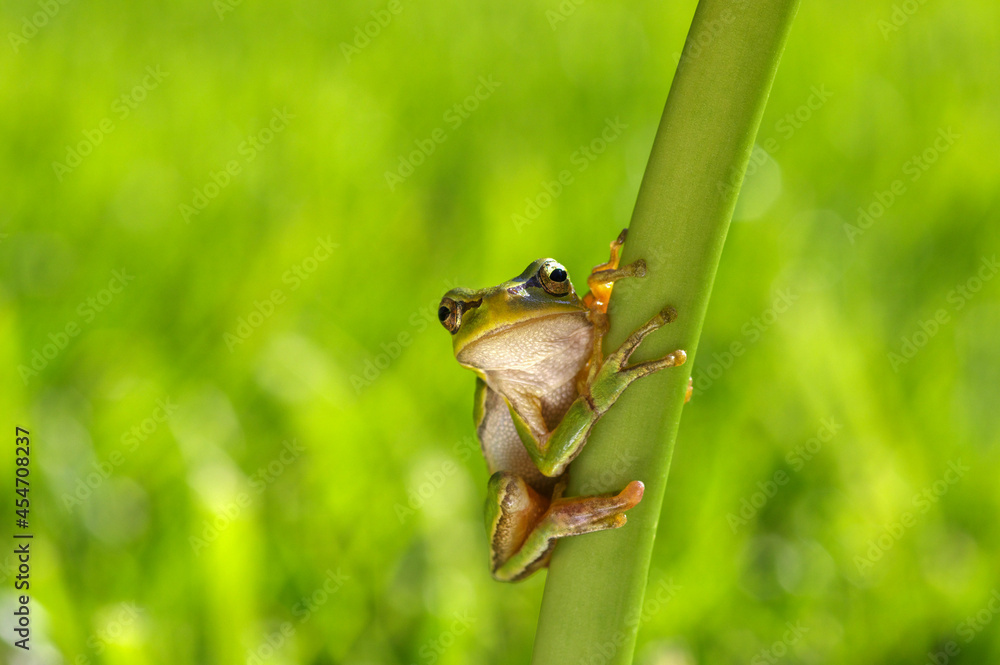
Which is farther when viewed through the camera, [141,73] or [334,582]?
[141,73]

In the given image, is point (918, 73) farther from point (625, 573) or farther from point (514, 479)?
point (625, 573)

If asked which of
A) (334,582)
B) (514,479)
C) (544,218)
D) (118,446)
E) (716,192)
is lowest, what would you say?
(334,582)

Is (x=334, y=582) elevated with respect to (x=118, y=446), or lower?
lower

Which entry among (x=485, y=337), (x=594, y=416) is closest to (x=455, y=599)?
(x=485, y=337)
